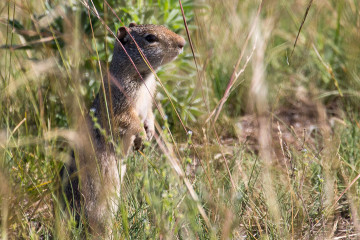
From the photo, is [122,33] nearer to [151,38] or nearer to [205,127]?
[151,38]

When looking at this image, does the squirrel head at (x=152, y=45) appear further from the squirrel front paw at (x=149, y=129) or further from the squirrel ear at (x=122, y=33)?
the squirrel front paw at (x=149, y=129)

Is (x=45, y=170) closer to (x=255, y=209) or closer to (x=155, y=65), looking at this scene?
(x=155, y=65)

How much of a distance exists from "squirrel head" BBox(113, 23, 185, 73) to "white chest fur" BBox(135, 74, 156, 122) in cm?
9

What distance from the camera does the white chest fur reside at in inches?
115

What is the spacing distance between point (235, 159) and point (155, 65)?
0.79 meters

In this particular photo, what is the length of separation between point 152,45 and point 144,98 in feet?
1.09

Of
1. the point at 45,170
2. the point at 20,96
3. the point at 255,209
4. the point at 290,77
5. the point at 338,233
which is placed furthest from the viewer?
the point at 290,77

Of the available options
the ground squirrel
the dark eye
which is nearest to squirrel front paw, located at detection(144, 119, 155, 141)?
the ground squirrel

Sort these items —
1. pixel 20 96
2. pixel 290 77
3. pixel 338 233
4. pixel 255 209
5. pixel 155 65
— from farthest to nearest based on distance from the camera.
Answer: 1. pixel 290 77
2. pixel 20 96
3. pixel 155 65
4. pixel 338 233
5. pixel 255 209

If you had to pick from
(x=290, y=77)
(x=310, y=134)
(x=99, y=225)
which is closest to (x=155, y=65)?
(x=99, y=225)

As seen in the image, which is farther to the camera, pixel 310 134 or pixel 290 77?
pixel 290 77

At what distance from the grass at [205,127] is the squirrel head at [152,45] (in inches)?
9.6

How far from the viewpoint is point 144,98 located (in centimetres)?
295

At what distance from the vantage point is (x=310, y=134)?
3893 mm
